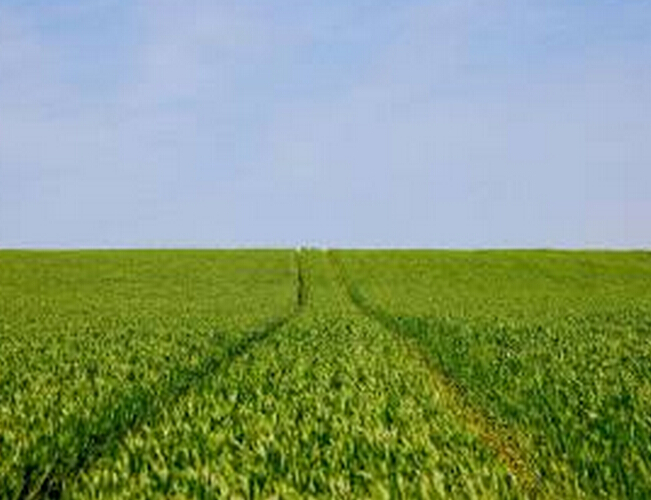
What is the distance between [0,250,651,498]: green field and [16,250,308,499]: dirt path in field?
4 cm

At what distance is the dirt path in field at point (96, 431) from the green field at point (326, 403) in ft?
0.12

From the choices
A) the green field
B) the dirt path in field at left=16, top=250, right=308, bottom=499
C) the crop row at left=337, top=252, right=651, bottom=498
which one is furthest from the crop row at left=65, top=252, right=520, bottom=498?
the crop row at left=337, top=252, right=651, bottom=498

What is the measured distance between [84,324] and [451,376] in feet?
58.2

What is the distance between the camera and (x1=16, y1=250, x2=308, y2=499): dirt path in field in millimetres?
9656

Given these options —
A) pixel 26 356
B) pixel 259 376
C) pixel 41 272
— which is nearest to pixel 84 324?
pixel 26 356

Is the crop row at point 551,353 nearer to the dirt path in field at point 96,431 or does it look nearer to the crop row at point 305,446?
the crop row at point 305,446

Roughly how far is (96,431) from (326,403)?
112 inches

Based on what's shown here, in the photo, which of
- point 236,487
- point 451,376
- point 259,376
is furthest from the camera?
point 451,376

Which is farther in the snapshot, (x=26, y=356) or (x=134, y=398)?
(x=26, y=356)

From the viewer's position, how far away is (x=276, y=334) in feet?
93.1

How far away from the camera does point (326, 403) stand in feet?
44.5

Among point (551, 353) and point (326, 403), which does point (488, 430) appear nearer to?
point (326, 403)

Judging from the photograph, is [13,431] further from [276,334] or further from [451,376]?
[276,334]

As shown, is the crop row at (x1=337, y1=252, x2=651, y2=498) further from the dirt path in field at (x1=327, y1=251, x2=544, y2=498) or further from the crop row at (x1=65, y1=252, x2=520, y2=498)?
the crop row at (x1=65, y1=252, x2=520, y2=498)
